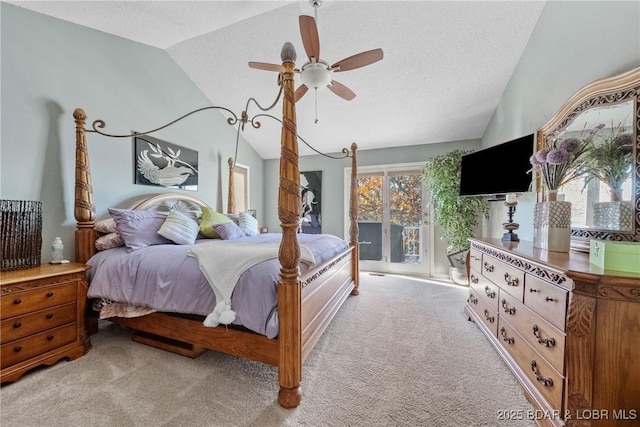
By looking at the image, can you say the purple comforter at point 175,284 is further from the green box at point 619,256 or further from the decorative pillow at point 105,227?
the green box at point 619,256

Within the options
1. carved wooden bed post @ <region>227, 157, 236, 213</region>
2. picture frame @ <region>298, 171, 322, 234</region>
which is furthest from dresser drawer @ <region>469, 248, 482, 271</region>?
carved wooden bed post @ <region>227, 157, 236, 213</region>

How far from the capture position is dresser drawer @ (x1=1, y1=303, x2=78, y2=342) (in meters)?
1.59

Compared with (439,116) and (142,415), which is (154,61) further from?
(439,116)

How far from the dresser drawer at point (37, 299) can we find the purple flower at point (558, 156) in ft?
11.7

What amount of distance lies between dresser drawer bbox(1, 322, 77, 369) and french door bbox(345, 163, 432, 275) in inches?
155

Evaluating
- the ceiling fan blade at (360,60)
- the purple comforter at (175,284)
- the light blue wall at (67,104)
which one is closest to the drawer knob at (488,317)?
the purple comforter at (175,284)

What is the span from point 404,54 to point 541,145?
1.72 meters

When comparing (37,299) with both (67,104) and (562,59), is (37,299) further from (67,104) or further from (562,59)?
(562,59)

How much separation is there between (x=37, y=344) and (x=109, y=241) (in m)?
0.86

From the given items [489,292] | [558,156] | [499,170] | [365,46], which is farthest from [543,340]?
[365,46]

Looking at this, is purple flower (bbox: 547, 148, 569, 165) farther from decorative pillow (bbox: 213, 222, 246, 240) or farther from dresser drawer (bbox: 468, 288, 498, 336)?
decorative pillow (bbox: 213, 222, 246, 240)

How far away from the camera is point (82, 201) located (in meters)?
2.26

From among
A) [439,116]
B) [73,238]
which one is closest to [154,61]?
[73,238]

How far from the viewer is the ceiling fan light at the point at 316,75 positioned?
2.10 meters
